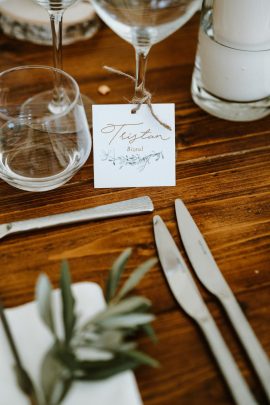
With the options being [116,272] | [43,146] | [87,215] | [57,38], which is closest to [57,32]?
[57,38]

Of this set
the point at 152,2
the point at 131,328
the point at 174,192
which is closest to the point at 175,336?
the point at 131,328

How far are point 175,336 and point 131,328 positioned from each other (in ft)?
0.23

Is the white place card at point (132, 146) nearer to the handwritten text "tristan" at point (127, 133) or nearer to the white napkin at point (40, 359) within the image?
the handwritten text "tristan" at point (127, 133)

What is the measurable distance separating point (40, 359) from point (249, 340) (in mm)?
192

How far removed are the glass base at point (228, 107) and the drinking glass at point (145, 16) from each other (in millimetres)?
176

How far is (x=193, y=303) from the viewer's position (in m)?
0.58

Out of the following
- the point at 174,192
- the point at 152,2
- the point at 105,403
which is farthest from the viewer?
the point at 174,192

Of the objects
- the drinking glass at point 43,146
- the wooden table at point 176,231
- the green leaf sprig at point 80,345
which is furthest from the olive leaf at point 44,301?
the drinking glass at point 43,146

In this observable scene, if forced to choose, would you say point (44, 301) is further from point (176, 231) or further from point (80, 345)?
point (176, 231)

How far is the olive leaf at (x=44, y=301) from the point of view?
465mm

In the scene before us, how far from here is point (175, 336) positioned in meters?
0.57

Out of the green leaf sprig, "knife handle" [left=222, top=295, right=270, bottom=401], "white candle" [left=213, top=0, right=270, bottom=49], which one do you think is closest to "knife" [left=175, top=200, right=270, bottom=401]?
"knife handle" [left=222, top=295, right=270, bottom=401]

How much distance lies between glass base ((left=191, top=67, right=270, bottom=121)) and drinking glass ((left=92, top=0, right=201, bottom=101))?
0.58ft

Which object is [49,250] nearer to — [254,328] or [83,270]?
[83,270]
